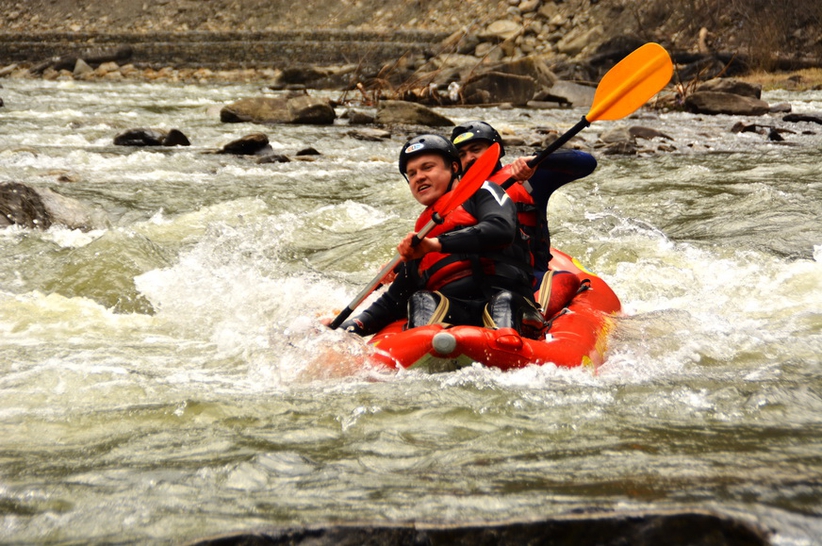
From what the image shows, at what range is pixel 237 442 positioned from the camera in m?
2.62

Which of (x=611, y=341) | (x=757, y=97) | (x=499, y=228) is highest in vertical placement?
(x=499, y=228)

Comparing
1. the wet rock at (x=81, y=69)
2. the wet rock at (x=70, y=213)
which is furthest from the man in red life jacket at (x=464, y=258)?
the wet rock at (x=81, y=69)

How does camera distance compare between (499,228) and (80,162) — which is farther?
(80,162)

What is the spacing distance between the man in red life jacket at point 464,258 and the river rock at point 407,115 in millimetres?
9450

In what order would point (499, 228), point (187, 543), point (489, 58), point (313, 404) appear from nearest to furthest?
point (187, 543)
point (313, 404)
point (499, 228)
point (489, 58)

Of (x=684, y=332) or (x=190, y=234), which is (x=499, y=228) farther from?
(x=190, y=234)

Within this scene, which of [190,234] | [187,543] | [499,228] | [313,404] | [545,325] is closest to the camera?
[187,543]

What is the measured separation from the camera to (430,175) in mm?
3752

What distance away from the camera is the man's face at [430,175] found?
3758 mm

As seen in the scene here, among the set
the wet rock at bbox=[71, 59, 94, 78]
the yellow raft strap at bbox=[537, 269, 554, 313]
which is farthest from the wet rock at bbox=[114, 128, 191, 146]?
the wet rock at bbox=[71, 59, 94, 78]

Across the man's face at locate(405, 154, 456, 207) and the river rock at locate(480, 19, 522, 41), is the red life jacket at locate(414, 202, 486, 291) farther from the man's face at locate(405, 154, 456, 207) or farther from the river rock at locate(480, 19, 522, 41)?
the river rock at locate(480, 19, 522, 41)

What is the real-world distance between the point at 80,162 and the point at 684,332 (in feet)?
23.3

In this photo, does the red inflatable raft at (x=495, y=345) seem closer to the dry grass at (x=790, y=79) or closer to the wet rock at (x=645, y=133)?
the wet rock at (x=645, y=133)

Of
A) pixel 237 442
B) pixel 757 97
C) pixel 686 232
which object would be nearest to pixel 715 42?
pixel 757 97
